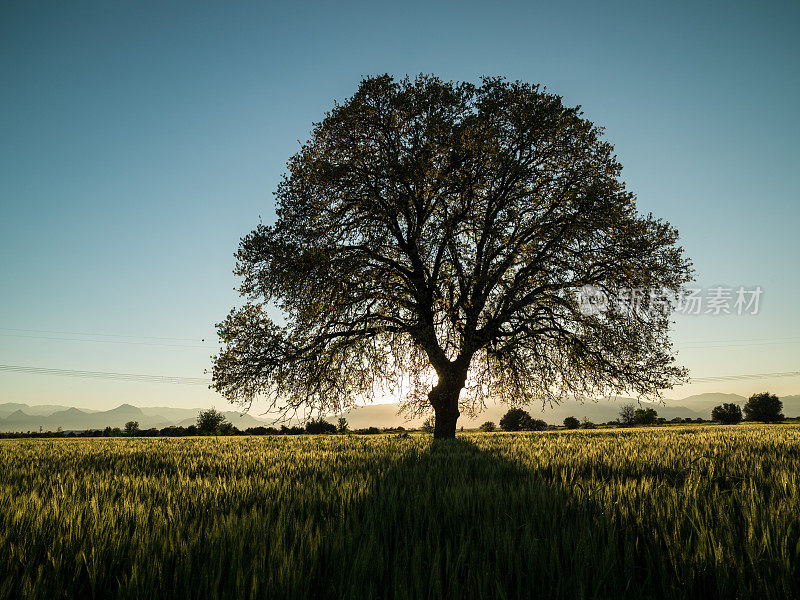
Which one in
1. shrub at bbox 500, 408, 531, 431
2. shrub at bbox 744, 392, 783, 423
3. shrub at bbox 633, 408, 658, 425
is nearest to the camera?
shrub at bbox 633, 408, 658, 425

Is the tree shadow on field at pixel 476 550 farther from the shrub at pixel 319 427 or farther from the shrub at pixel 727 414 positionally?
the shrub at pixel 727 414

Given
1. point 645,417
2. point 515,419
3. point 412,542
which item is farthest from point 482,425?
point 412,542

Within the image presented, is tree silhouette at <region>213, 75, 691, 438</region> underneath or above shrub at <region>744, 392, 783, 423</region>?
above

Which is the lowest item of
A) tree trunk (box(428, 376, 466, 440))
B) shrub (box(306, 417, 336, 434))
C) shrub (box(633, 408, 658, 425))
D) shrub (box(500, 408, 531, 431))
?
shrub (box(500, 408, 531, 431))

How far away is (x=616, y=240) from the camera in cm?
1395

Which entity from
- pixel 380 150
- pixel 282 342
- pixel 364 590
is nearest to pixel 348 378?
pixel 282 342

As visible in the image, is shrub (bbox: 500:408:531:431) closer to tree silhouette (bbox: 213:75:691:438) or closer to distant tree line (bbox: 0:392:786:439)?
distant tree line (bbox: 0:392:786:439)

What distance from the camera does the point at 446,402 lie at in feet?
52.5

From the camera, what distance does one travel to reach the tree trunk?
624 inches

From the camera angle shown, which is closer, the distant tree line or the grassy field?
the grassy field

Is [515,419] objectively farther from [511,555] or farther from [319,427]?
[511,555]

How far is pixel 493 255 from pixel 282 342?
27.2ft

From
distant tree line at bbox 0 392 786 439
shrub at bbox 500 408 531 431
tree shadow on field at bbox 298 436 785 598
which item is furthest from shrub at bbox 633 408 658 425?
tree shadow on field at bbox 298 436 785 598

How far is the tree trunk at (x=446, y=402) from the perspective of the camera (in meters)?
15.8
